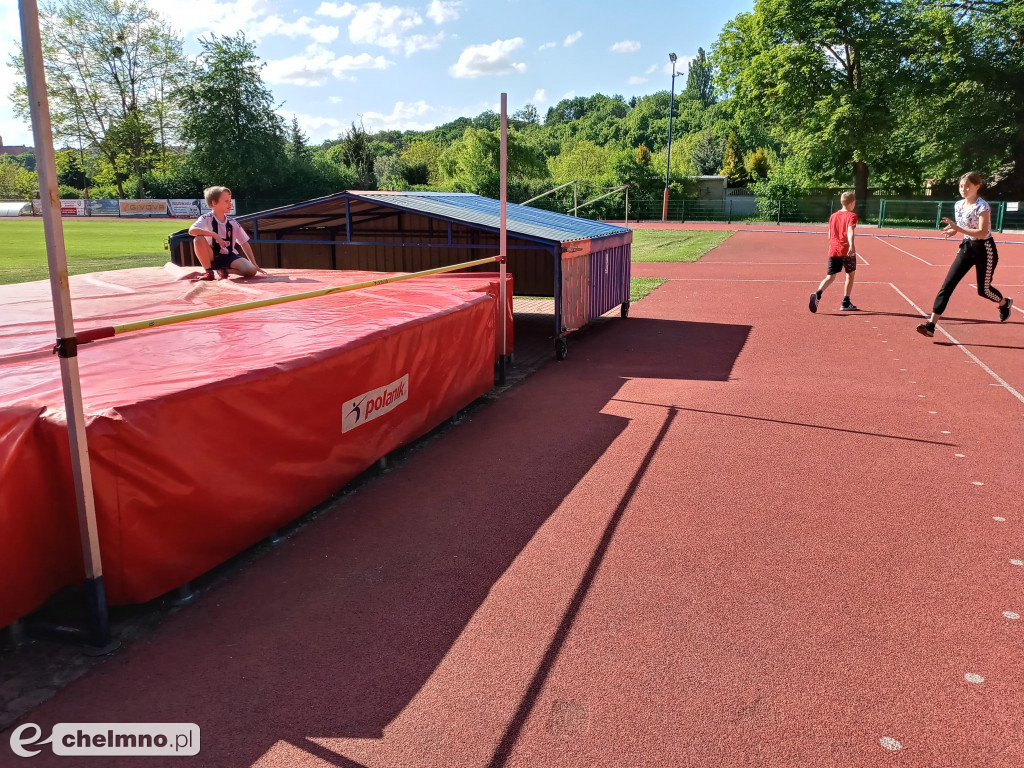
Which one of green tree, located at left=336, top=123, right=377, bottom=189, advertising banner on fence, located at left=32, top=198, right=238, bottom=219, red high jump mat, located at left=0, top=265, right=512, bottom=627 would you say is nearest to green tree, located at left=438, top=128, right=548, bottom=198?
green tree, located at left=336, top=123, right=377, bottom=189

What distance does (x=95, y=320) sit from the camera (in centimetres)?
610

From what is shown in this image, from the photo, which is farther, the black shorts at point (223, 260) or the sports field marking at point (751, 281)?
the sports field marking at point (751, 281)

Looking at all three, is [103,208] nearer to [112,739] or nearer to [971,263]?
[971,263]

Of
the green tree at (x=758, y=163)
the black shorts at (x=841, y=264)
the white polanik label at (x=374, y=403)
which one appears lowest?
the white polanik label at (x=374, y=403)

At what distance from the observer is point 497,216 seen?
454 inches

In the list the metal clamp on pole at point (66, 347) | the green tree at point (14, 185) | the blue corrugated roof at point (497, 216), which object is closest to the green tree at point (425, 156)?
the green tree at point (14, 185)

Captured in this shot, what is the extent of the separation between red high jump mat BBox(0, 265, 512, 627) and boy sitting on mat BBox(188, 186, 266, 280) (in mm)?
1677

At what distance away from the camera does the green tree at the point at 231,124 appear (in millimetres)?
60438

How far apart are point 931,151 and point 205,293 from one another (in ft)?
163

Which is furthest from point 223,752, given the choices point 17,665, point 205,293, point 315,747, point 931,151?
point 931,151

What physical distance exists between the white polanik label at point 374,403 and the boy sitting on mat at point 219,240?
13.2 feet

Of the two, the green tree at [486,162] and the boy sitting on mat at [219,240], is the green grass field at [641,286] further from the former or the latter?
the green tree at [486,162]

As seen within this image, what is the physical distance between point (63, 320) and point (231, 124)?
212 feet

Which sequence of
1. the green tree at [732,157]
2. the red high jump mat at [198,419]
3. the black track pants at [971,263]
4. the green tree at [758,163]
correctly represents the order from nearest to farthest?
1. the red high jump mat at [198,419]
2. the black track pants at [971,263]
3. the green tree at [758,163]
4. the green tree at [732,157]
